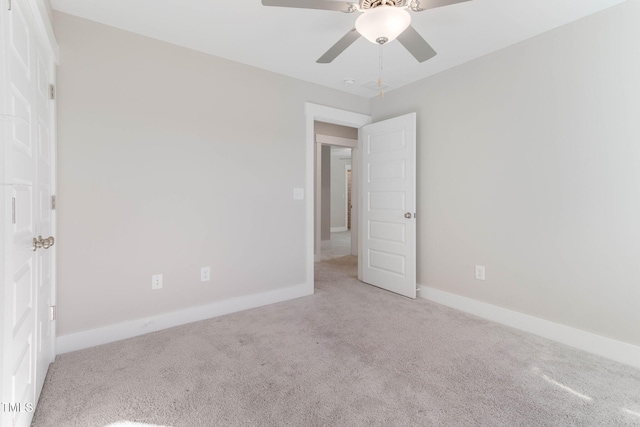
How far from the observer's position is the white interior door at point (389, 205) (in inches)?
133

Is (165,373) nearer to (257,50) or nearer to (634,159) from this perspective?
(257,50)

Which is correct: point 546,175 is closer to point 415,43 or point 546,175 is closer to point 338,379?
point 415,43

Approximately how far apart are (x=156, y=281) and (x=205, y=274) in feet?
1.31

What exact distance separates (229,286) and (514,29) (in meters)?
3.21

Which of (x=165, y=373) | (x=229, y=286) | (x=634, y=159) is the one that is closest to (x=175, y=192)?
(x=229, y=286)

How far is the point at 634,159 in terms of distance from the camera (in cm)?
205

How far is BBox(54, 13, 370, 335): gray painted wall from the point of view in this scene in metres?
2.25

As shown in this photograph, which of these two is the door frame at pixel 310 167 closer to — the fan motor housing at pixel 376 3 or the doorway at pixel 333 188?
the doorway at pixel 333 188

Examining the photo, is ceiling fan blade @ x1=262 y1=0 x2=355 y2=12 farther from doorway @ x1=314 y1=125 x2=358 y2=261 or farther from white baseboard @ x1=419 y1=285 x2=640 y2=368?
doorway @ x1=314 y1=125 x2=358 y2=261

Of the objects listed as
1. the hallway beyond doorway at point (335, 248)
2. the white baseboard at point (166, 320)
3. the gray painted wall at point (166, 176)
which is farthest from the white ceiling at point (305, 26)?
the hallway beyond doorway at point (335, 248)

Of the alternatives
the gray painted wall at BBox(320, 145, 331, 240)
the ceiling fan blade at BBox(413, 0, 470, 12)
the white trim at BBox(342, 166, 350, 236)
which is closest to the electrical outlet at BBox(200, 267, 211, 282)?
the ceiling fan blade at BBox(413, 0, 470, 12)

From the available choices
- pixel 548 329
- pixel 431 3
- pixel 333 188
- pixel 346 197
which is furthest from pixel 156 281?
pixel 346 197

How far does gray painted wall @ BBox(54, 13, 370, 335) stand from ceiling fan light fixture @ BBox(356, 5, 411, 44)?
1704 millimetres

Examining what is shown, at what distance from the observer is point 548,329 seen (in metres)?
2.46
